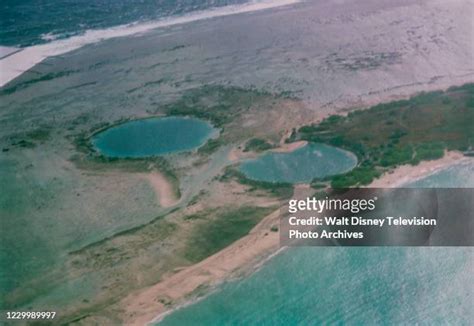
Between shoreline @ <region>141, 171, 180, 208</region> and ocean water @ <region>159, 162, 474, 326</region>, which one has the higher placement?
shoreline @ <region>141, 171, 180, 208</region>

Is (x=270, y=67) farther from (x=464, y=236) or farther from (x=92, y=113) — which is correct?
(x=464, y=236)

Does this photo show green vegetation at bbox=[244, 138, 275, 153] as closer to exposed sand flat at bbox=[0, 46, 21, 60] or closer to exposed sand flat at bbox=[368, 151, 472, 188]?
exposed sand flat at bbox=[368, 151, 472, 188]

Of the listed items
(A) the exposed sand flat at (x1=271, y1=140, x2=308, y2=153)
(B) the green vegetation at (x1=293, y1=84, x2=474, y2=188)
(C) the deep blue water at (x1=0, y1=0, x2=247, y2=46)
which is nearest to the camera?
(B) the green vegetation at (x1=293, y1=84, x2=474, y2=188)

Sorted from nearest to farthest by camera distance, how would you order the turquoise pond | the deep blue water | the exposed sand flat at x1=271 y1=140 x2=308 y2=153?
the exposed sand flat at x1=271 y1=140 x2=308 y2=153 → the turquoise pond → the deep blue water

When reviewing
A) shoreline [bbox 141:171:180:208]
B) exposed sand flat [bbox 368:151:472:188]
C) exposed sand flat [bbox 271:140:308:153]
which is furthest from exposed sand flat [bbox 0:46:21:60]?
exposed sand flat [bbox 368:151:472:188]

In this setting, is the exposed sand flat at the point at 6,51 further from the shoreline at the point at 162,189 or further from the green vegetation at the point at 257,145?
the green vegetation at the point at 257,145

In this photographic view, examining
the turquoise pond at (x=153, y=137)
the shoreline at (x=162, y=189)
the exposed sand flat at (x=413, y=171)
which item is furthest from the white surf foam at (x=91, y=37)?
the exposed sand flat at (x=413, y=171)
